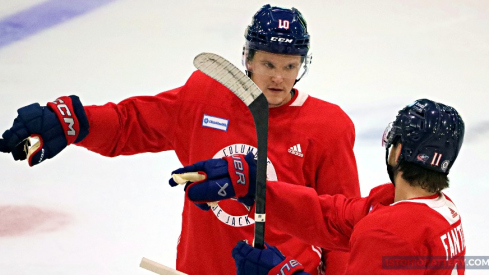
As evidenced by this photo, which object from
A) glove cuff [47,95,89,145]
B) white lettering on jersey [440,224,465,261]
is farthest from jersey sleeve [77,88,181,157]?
white lettering on jersey [440,224,465,261]

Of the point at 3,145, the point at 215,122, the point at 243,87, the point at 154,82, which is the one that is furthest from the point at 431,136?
the point at 154,82

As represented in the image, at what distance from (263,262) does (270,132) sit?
2.37 feet

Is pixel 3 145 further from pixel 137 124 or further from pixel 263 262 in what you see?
pixel 263 262

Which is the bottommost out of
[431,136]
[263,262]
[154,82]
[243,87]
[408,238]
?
[154,82]

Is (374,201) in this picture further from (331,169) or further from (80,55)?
(80,55)

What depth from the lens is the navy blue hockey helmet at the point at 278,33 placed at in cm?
290

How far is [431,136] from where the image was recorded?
2.34 metres

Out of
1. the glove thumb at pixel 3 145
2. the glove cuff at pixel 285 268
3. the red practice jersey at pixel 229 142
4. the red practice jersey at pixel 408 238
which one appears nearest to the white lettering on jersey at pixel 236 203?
the red practice jersey at pixel 229 142

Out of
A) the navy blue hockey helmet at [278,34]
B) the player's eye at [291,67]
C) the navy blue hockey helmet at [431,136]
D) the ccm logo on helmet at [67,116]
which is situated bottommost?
the ccm logo on helmet at [67,116]

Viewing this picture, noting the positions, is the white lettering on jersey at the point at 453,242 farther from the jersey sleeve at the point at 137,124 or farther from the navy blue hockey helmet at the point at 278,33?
the jersey sleeve at the point at 137,124

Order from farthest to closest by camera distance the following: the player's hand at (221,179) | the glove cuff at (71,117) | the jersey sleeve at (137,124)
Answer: the jersey sleeve at (137,124) → the glove cuff at (71,117) → the player's hand at (221,179)

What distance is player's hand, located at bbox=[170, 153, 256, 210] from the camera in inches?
96.7

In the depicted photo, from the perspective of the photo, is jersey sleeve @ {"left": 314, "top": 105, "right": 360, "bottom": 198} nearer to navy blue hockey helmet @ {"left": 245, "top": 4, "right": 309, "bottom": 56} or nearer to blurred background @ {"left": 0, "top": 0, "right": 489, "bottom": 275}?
navy blue hockey helmet @ {"left": 245, "top": 4, "right": 309, "bottom": 56}

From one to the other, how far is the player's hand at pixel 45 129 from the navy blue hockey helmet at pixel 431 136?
3.86 feet
